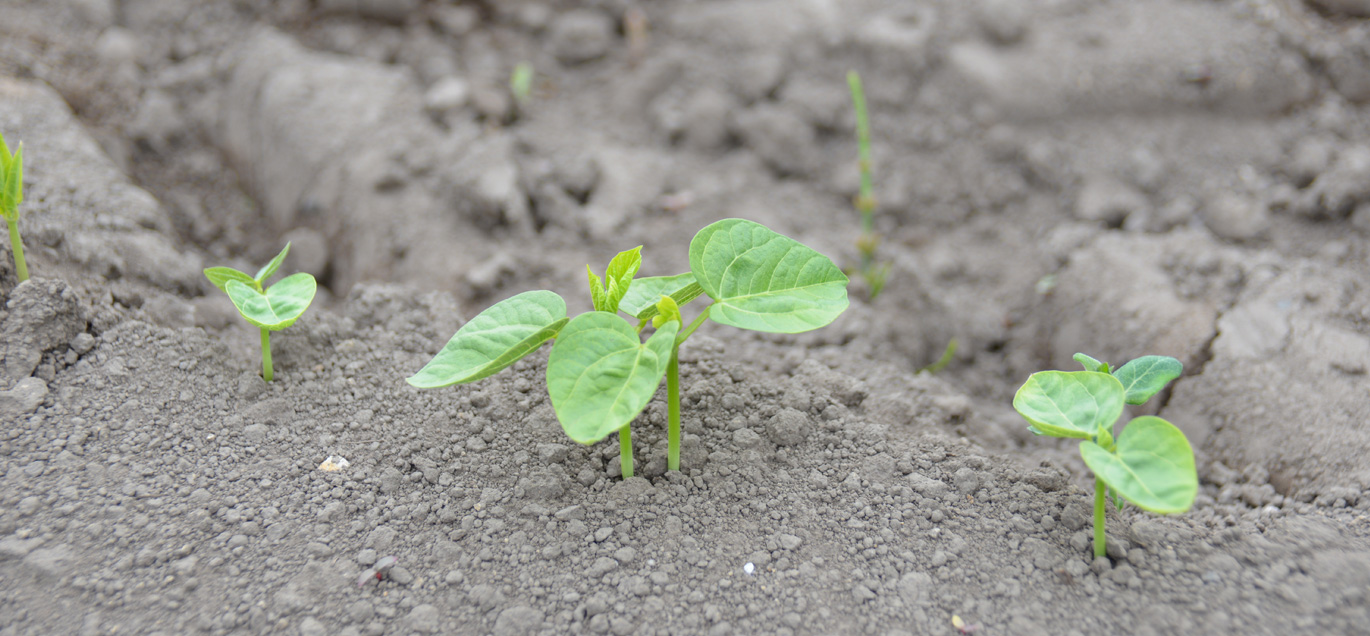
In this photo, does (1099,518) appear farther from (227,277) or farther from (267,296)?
(227,277)

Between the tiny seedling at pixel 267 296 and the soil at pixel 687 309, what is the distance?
0.64 ft

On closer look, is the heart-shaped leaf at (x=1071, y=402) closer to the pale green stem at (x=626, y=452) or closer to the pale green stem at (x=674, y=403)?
the pale green stem at (x=674, y=403)

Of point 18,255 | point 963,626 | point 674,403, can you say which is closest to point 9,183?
point 18,255

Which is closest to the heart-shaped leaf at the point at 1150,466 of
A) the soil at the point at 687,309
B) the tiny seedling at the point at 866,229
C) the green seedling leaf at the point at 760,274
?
the soil at the point at 687,309

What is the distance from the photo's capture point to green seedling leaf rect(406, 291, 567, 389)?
4.57 ft

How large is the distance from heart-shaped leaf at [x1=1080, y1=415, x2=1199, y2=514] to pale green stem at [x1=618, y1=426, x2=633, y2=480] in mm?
857

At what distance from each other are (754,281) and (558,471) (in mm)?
598

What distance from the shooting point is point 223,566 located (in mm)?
1462

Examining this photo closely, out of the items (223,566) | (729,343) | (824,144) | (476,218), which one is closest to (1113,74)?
(824,144)

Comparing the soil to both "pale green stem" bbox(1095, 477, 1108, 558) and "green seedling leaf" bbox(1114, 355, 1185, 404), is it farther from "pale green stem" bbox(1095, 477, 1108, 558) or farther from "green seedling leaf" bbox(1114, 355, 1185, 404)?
"green seedling leaf" bbox(1114, 355, 1185, 404)

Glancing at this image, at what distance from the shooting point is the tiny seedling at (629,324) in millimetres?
1375

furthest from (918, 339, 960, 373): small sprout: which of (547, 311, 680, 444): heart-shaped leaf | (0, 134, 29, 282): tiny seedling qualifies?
(0, 134, 29, 282): tiny seedling

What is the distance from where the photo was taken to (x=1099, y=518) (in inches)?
57.4

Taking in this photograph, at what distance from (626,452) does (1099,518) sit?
94 cm
